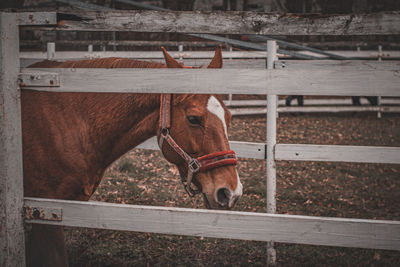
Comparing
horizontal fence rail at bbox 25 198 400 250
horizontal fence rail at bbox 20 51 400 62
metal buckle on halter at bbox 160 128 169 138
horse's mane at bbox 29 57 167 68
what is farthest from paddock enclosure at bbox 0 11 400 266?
horizontal fence rail at bbox 20 51 400 62

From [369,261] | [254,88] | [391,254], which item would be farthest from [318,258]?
[254,88]

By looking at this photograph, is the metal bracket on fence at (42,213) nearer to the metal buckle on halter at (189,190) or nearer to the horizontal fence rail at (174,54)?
the metal buckle on halter at (189,190)

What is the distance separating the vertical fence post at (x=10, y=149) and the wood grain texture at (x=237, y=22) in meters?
0.31

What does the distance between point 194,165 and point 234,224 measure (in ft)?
1.97

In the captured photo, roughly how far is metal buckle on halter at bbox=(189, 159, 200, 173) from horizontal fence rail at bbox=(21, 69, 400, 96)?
0.61m

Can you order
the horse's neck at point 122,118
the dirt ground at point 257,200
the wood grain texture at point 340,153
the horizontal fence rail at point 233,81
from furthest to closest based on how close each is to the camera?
the dirt ground at point 257,200
the wood grain texture at point 340,153
the horse's neck at point 122,118
the horizontal fence rail at point 233,81

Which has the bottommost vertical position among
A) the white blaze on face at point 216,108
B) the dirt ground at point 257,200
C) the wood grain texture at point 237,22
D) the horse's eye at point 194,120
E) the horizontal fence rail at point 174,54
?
the dirt ground at point 257,200

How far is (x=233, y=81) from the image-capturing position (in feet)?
5.64

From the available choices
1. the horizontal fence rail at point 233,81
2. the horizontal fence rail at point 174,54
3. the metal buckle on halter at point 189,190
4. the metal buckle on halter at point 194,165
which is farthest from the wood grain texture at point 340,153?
the horizontal fence rail at point 174,54

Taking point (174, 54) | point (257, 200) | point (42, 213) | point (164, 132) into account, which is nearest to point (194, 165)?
point (164, 132)

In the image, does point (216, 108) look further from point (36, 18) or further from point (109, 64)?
point (36, 18)

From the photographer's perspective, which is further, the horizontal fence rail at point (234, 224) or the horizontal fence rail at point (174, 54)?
the horizontal fence rail at point (174, 54)

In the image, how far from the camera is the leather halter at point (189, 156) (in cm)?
215

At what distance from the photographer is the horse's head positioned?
7.01 feet
